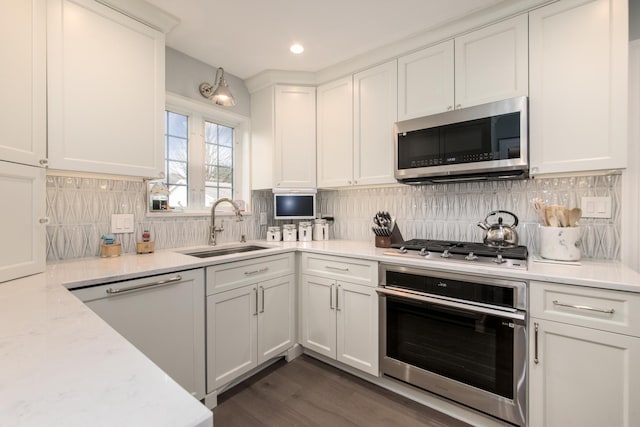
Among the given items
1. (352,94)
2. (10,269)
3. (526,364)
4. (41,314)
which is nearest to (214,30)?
(352,94)

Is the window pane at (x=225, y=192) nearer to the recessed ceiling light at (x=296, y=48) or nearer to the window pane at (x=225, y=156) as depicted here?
the window pane at (x=225, y=156)

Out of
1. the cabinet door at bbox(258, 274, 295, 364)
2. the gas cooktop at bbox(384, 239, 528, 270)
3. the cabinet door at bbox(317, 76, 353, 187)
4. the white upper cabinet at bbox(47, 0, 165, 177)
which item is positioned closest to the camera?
the white upper cabinet at bbox(47, 0, 165, 177)

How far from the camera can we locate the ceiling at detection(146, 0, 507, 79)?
179 cm

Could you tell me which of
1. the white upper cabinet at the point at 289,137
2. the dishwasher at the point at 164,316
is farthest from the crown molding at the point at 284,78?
the dishwasher at the point at 164,316

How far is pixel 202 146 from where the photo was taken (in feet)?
8.31

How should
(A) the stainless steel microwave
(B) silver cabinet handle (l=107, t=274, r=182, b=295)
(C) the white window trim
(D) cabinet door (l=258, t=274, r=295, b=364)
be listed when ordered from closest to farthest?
1. (B) silver cabinet handle (l=107, t=274, r=182, b=295)
2. (A) the stainless steel microwave
3. (D) cabinet door (l=258, t=274, r=295, b=364)
4. (C) the white window trim

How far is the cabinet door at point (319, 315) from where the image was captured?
215cm

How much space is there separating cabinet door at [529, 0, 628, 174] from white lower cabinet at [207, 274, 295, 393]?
1.89 m

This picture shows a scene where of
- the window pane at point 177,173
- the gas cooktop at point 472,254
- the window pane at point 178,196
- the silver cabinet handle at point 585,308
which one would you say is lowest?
the silver cabinet handle at point 585,308

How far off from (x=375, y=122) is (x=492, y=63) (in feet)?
2.76

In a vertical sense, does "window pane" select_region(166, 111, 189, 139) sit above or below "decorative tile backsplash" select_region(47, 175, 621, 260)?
above

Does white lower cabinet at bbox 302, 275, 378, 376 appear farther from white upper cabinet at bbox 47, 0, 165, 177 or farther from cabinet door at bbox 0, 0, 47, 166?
cabinet door at bbox 0, 0, 47, 166

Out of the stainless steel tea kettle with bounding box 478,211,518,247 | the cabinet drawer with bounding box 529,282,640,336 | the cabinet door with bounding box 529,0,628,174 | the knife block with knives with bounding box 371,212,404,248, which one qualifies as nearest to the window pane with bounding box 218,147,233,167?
the knife block with knives with bounding box 371,212,404,248

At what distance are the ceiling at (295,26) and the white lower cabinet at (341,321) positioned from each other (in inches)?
70.5
